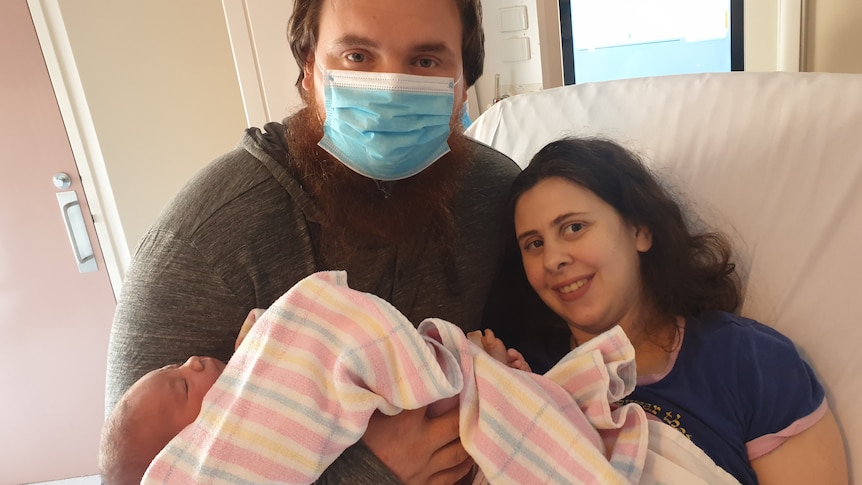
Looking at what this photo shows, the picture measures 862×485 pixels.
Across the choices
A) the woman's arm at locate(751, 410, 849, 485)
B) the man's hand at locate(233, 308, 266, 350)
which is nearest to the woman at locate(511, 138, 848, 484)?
the woman's arm at locate(751, 410, 849, 485)

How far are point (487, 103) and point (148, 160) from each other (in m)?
1.48

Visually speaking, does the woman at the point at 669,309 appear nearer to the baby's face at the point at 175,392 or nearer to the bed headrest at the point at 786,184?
the bed headrest at the point at 786,184

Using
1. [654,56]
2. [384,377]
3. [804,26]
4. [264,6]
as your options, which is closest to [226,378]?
[384,377]

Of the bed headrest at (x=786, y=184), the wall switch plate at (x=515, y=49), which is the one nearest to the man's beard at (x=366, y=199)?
the bed headrest at (x=786, y=184)

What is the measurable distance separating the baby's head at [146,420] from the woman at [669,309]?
665 millimetres

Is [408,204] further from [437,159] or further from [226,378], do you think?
[226,378]

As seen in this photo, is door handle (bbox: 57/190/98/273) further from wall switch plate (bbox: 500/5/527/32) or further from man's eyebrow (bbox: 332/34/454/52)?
man's eyebrow (bbox: 332/34/454/52)

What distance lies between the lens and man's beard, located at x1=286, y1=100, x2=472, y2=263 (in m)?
1.17

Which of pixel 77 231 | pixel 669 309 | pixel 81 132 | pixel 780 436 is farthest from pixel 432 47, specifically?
pixel 77 231

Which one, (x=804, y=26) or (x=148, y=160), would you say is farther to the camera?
(x=148, y=160)

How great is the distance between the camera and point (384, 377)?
84 cm

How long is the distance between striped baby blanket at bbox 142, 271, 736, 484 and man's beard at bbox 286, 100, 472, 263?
0.27 m

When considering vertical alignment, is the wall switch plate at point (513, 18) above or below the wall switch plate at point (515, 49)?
above

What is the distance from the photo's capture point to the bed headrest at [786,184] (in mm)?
1085
